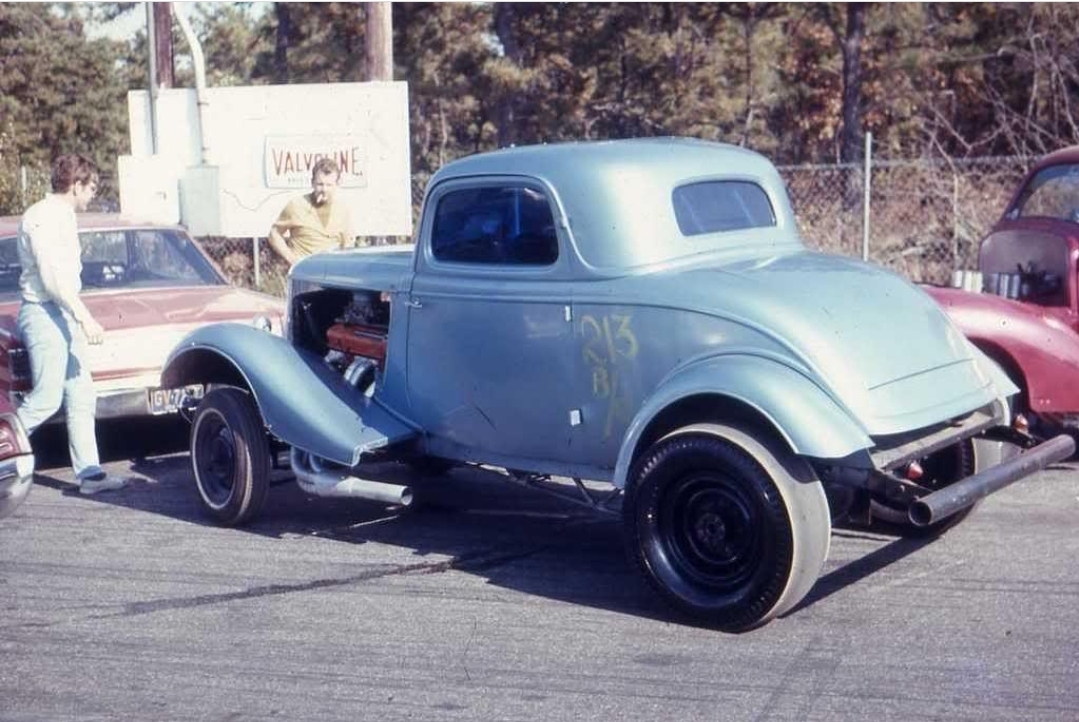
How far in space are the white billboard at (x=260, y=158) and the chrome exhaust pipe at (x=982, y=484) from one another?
29.6 ft

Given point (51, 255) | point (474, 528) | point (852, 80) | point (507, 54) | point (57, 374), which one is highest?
point (507, 54)

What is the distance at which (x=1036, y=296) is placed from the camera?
8648mm

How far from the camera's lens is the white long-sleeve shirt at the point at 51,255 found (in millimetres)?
7949

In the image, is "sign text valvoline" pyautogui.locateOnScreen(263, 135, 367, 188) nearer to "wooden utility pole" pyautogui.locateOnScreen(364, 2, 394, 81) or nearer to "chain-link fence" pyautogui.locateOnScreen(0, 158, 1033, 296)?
"chain-link fence" pyautogui.locateOnScreen(0, 158, 1033, 296)

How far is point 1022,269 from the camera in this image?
8.80 metres

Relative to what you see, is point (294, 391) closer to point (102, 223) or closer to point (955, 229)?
point (102, 223)

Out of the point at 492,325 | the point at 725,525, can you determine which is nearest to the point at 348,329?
the point at 492,325

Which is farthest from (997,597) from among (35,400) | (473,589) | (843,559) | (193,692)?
(35,400)

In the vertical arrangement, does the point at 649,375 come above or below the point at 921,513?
above

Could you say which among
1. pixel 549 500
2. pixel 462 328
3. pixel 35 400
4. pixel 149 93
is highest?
pixel 149 93

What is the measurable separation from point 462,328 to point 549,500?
1814 mm

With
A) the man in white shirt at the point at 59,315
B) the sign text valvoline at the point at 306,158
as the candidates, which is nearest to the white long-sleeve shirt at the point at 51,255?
the man in white shirt at the point at 59,315

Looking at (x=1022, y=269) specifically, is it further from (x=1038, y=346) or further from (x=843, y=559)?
(x=843, y=559)

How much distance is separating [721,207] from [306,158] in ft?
29.8
